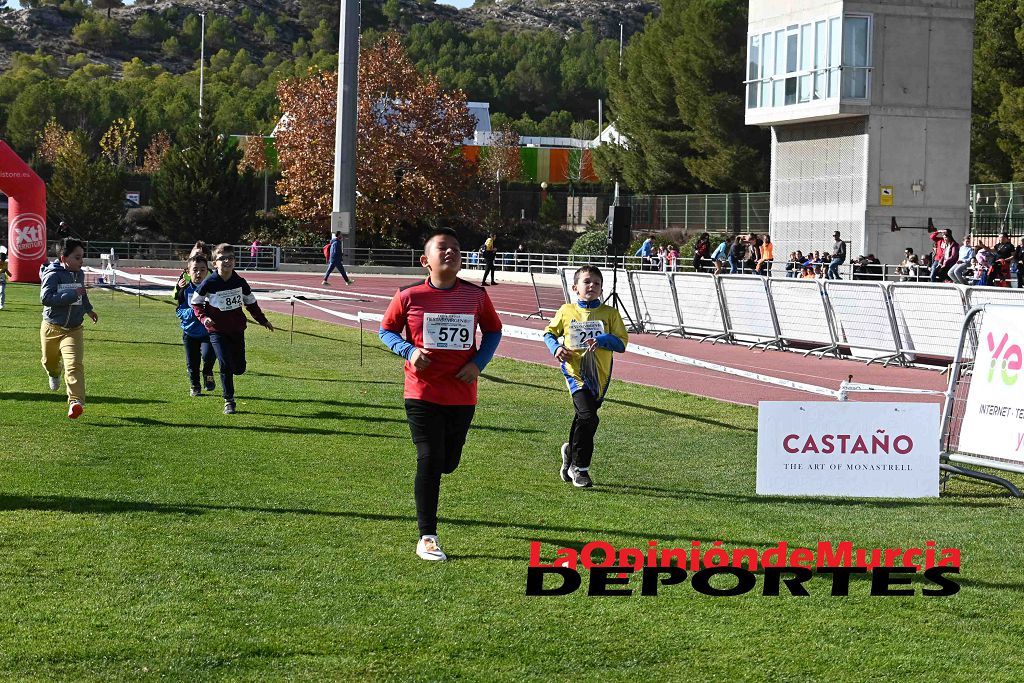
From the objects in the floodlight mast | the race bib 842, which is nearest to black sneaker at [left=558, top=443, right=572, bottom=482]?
the race bib 842

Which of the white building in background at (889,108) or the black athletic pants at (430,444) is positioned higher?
the white building in background at (889,108)

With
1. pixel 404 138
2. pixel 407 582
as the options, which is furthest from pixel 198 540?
pixel 404 138

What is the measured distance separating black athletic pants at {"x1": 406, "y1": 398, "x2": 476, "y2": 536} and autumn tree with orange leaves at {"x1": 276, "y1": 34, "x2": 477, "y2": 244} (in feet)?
193

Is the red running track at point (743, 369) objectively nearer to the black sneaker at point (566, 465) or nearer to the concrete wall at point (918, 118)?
the black sneaker at point (566, 465)

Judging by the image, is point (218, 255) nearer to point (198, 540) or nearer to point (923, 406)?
point (198, 540)

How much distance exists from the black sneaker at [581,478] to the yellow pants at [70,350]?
17.4ft

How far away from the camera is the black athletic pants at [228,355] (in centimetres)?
1377

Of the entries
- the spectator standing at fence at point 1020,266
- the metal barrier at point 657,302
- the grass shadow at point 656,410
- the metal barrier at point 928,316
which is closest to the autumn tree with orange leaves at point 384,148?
the spectator standing at fence at point 1020,266

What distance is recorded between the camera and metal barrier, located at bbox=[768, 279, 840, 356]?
2148 centimetres

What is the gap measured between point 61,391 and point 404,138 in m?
52.9

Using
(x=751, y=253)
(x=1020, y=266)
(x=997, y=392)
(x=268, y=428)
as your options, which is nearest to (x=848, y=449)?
(x=997, y=392)

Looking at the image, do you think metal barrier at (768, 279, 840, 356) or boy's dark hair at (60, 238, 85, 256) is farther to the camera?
metal barrier at (768, 279, 840, 356)

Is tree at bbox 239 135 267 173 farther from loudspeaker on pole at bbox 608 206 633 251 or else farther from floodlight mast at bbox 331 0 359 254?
loudspeaker on pole at bbox 608 206 633 251

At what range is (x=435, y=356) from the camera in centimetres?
740
